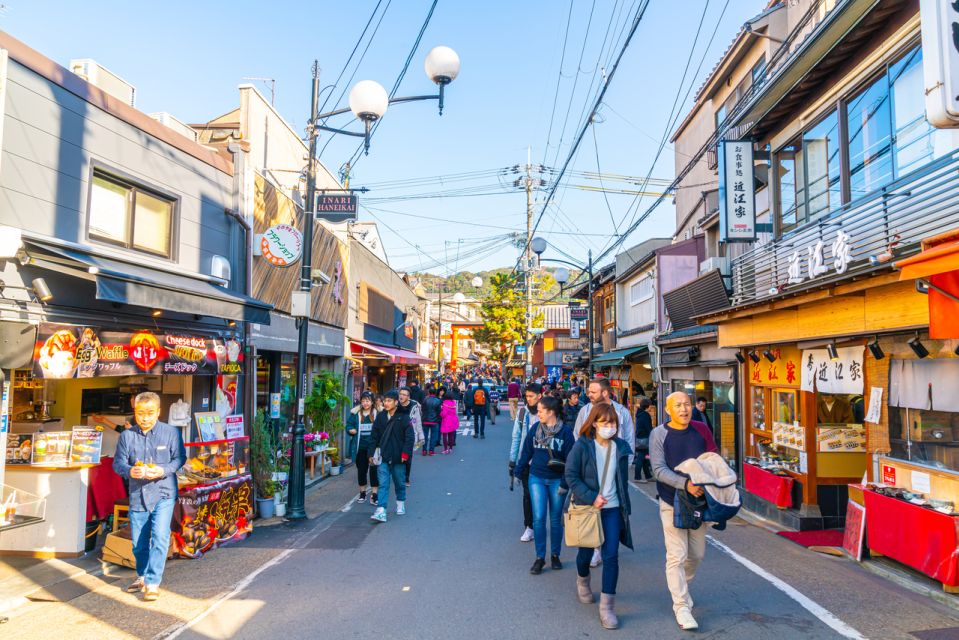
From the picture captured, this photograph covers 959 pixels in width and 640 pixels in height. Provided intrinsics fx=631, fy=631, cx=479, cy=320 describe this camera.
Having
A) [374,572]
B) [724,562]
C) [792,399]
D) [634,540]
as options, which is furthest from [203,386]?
[792,399]

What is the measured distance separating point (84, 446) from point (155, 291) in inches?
76.8

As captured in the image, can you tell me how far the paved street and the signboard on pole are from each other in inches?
204

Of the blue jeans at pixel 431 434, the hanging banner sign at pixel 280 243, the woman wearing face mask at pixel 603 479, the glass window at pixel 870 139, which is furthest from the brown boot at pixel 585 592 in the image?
the blue jeans at pixel 431 434

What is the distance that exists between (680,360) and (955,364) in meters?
10.2


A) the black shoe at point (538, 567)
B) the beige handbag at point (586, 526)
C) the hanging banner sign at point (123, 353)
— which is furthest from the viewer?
the hanging banner sign at point (123, 353)

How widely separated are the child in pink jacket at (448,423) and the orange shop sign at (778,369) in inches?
347

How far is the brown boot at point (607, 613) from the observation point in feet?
16.5

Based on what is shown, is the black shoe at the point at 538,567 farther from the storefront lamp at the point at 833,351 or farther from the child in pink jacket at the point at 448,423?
the child in pink jacket at the point at 448,423

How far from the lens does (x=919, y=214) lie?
682cm

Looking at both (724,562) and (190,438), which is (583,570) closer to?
(724,562)

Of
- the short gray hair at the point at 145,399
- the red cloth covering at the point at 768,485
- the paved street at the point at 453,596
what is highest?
the short gray hair at the point at 145,399

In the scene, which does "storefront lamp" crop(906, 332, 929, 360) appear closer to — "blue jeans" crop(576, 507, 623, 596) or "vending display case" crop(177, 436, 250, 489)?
"blue jeans" crop(576, 507, 623, 596)

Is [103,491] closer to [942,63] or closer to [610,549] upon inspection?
[610,549]

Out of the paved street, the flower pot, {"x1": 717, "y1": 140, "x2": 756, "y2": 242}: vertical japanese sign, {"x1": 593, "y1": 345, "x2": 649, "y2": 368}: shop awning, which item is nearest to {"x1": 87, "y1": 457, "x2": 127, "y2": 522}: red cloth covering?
the paved street
